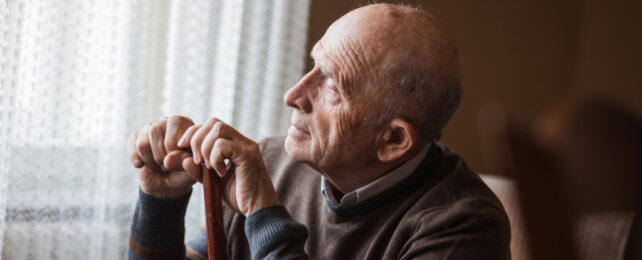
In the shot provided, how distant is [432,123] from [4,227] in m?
1.17

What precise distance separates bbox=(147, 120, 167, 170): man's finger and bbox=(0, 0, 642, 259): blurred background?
1.88 feet

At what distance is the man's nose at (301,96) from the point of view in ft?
4.11

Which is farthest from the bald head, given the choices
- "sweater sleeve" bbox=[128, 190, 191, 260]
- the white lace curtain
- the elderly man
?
the white lace curtain

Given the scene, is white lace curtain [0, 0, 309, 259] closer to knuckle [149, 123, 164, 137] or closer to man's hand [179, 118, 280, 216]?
knuckle [149, 123, 164, 137]

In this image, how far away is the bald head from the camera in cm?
120

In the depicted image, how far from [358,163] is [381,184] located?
0.07m

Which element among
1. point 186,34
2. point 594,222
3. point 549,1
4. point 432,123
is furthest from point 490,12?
point 594,222

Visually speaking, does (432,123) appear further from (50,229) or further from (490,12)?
(490,12)

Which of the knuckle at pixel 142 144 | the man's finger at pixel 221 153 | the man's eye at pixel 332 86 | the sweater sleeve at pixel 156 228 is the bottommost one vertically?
the sweater sleeve at pixel 156 228

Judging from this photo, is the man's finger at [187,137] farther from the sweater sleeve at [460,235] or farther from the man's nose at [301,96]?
the sweater sleeve at [460,235]

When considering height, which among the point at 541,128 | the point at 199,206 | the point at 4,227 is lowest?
the point at 199,206

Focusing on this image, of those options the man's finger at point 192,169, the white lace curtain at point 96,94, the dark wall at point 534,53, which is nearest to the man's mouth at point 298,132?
the man's finger at point 192,169

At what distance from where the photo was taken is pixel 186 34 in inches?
78.7

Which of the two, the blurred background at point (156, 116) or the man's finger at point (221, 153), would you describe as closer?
the blurred background at point (156, 116)
